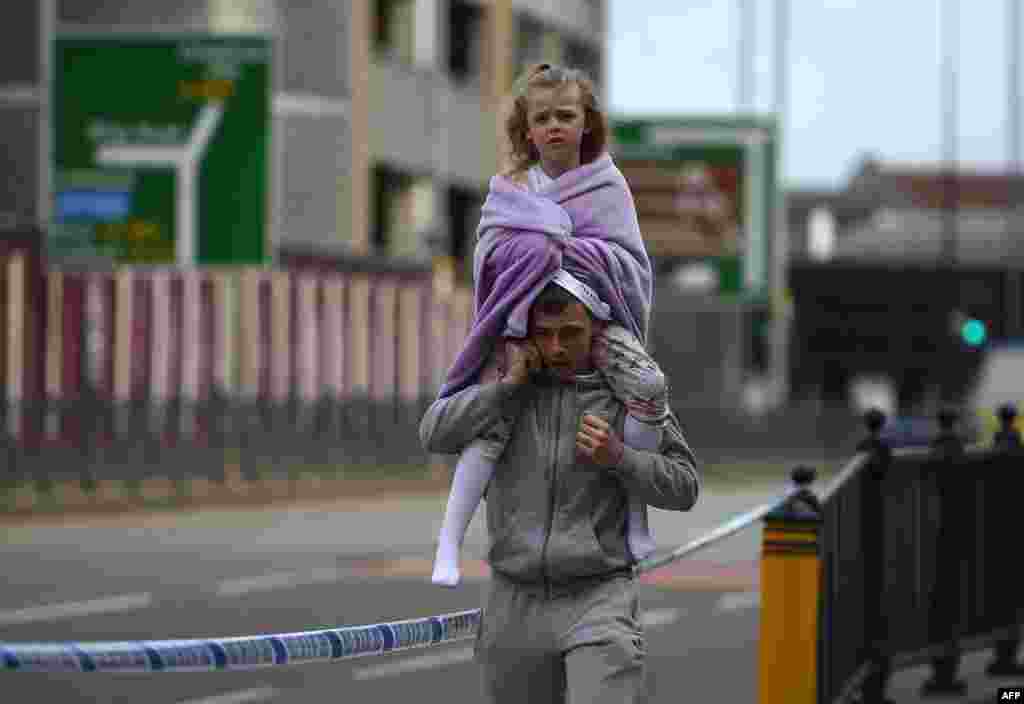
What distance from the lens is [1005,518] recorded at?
12.2 metres

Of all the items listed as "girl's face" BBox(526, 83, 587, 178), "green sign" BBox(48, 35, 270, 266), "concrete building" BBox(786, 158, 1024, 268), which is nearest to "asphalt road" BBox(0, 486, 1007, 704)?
"girl's face" BBox(526, 83, 587, 178)

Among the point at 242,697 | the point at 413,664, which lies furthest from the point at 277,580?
the point at 242,697

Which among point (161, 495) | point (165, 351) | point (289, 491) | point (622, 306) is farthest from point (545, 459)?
point (165, 351)

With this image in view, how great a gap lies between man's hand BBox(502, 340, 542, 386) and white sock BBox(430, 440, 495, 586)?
0.52 ft

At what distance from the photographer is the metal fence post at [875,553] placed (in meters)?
9.95

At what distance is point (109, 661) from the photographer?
14.1 ft

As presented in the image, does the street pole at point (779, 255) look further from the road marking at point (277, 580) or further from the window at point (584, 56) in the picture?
the road marking at point (277, 580)

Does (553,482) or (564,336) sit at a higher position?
(564,336)

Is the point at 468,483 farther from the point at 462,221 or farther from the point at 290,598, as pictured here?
the point at 462,221

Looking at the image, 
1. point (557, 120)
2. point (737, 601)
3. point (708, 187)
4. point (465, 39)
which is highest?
point (465, 39)

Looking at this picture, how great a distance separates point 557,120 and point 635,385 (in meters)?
0.62

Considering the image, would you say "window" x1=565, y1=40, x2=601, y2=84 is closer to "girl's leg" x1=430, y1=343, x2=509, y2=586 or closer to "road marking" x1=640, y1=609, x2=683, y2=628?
"road marking" x1=640, y1=609, x2=683, y2=628

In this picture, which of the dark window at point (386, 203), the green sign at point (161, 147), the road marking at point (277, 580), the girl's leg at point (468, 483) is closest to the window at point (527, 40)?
the dark window at point (386, 203)

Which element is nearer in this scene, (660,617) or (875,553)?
(875,553)
